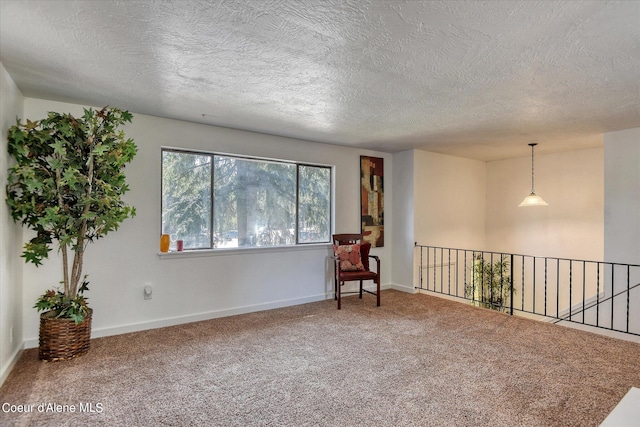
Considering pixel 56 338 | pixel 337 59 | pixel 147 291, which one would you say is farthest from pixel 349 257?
pixel 56 338

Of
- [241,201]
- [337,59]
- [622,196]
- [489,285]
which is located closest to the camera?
[337,59]

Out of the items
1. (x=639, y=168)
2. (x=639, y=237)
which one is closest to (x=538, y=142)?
(x=639, y=168)

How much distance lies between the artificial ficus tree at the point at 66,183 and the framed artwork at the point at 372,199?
3475mm

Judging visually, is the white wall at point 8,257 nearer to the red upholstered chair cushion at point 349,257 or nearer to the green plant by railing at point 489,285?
the red upholstered chair cushion at point 349,257

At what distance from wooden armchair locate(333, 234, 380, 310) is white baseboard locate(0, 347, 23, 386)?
10.8 feet

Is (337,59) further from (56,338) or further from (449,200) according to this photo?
(449,200)

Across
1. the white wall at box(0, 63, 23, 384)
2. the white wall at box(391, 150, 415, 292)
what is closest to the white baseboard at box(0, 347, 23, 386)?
the white wall at box(0, 63, 23, 384)

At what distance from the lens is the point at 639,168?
409cm

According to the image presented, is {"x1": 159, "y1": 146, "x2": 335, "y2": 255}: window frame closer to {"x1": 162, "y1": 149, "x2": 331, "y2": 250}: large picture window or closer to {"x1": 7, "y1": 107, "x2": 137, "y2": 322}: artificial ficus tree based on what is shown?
{"x1": 162, "y1": 149, "x2": 331, "y2": 250}: large picture window

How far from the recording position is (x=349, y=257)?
15.7ft

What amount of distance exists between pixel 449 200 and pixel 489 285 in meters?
1.76

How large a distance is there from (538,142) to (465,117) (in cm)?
199

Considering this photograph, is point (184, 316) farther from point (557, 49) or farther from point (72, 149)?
point (557, 49)

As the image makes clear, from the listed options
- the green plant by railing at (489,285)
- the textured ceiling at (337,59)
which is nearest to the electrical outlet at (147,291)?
the textured ceiling at (337,59)
